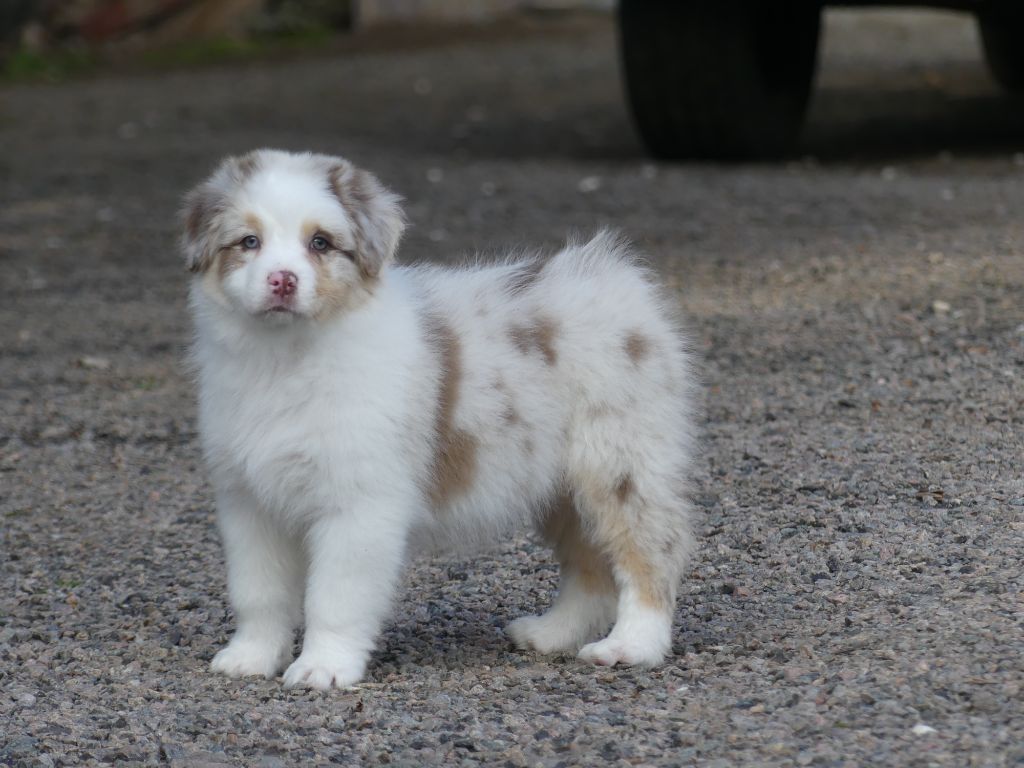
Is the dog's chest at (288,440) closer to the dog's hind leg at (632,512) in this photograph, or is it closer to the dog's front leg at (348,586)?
the dog's front leg at (348,586)

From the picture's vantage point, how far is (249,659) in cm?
415

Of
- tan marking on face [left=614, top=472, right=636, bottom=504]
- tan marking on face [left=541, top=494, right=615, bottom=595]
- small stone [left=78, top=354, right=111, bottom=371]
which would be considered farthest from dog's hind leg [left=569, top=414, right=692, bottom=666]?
small stone [left=78, top=354, right=111, bottom=371]

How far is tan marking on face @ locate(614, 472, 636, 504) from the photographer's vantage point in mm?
4133

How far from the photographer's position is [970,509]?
190 inches

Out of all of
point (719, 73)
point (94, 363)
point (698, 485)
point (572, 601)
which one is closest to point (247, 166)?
point (572, 601)

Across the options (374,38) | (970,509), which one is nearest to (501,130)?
(374,38)

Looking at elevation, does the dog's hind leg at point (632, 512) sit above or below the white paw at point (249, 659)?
above

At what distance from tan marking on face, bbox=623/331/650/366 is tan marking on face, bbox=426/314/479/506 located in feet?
1.39

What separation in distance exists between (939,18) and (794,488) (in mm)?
14406

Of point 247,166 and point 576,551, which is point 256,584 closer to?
point 576,551

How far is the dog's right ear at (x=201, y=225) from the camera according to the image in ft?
12.9

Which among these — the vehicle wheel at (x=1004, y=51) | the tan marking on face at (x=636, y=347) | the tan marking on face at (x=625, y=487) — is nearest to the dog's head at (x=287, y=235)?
the tan marking on face at (x=636, y=347)

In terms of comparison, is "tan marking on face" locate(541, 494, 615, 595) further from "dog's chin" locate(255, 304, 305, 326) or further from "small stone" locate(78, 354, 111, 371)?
→ "small stone" locate(78, 354, 111, 371)

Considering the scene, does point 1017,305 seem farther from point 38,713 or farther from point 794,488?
point 38,713
